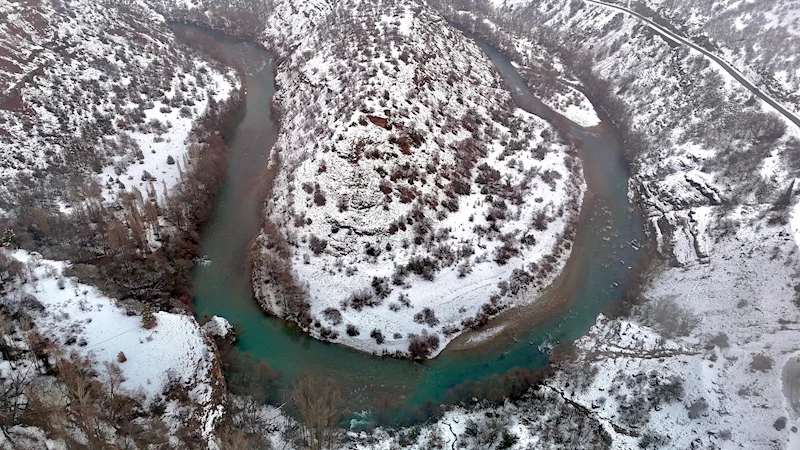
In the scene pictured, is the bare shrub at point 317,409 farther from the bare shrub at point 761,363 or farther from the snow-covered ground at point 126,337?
the bare shrub at point 761,363

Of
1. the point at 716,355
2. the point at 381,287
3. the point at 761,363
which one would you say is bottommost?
the point at 381,287

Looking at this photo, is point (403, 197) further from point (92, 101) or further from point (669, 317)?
point (92, 101)

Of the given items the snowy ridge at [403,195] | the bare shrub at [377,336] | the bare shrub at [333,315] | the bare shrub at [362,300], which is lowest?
the bare shrub at [333,315]

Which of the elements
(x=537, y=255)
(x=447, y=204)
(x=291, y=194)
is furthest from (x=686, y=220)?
(x=291, y=194)

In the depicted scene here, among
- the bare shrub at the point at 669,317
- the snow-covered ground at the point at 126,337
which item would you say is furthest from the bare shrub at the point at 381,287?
the bare shrub at the point at 669,317

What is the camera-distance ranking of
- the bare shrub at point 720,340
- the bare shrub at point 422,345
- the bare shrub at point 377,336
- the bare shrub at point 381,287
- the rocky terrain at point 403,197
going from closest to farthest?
the bare shrub at point 720,340
the bare shrub at point 422,345
the bare shrub at point 377,336
the rocky terrain at point 403,197
the bare shrub at point 381,287

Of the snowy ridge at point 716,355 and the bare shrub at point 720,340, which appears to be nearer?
the snowy ridge at point 716,355

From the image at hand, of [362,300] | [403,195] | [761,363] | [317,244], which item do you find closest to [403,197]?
[403,195]

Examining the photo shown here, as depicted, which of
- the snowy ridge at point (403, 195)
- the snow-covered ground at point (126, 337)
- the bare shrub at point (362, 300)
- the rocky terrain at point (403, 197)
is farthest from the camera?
the snowy ridge at point (403, 195)
